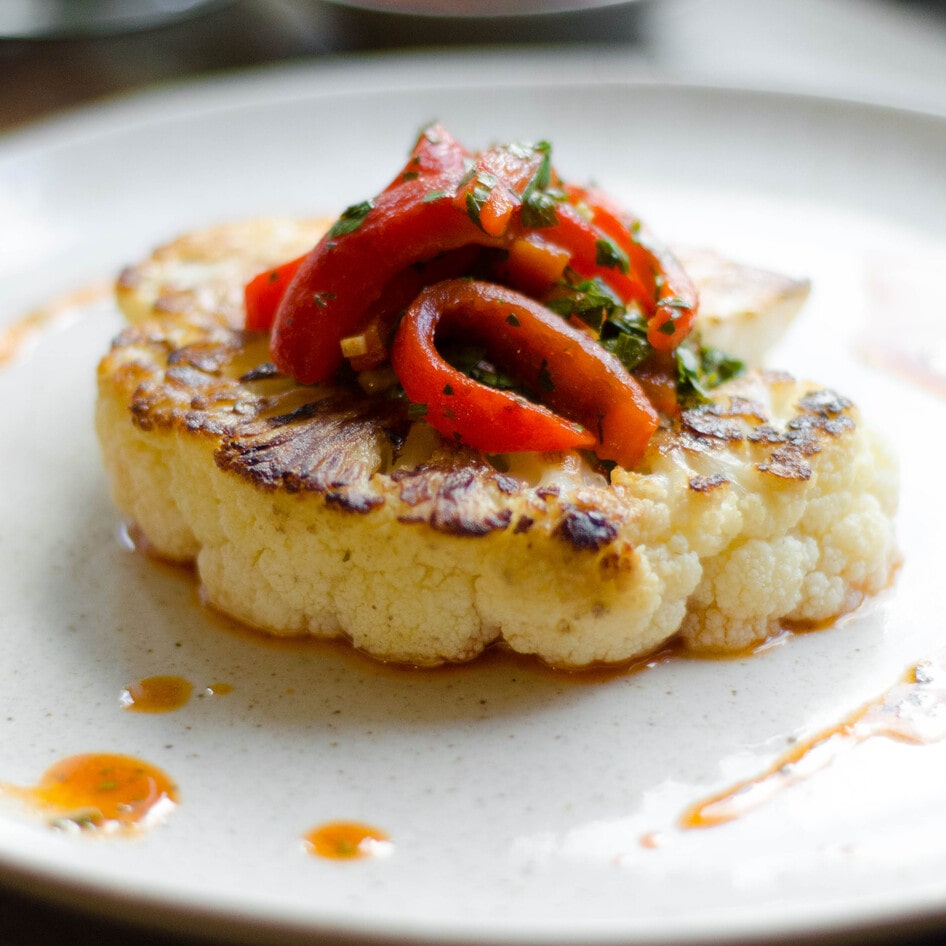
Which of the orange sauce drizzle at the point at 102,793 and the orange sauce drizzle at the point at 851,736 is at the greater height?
the orange sauce drizzle at the point at 851,736

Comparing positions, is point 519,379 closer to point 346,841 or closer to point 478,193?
point 478,193

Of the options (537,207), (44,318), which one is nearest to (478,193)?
(537,207)

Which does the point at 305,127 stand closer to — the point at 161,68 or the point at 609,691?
the point at 161,68

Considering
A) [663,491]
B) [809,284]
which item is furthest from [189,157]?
[663,491]

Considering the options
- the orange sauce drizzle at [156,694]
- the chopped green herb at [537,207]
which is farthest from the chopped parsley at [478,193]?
the orange sauce drizzle at [156,694]

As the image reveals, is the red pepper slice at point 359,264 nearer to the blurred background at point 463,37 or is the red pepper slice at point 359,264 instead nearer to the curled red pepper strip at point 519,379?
the curled red pepper strip at point 519,379
